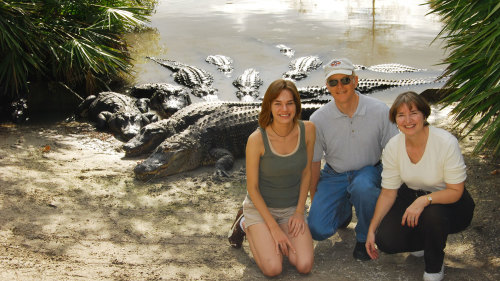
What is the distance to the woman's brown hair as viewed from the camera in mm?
3291

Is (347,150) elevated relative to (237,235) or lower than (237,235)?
elevated

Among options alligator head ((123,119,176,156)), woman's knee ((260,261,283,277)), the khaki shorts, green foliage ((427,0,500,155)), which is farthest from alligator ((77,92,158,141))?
green foliage ((427,0,500,155))

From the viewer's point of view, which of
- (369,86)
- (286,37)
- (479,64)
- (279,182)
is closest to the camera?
(279,182)

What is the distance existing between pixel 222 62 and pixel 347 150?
697 cm

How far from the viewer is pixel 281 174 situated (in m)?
3.46

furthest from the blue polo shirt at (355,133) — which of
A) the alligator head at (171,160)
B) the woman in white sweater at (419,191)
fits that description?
the alligator head at (171,160)

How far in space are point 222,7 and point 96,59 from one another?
9230 mm

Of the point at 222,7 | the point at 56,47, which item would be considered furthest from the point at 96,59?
the point at 222,7

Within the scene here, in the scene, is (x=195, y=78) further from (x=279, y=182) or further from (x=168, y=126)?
(x=279, y=182)

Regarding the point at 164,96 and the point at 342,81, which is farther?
the point at 164,96

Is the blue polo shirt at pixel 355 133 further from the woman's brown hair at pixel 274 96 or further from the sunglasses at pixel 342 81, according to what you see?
the woman's brown hair at pixel 274 96

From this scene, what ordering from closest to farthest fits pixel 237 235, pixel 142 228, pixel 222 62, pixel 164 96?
pixel 237 235, pixel 142 228, pixel 164 96, pixel 222 62

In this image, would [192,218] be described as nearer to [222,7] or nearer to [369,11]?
[369,11]

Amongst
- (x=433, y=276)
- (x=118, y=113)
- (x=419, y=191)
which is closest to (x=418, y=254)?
(x=433, y=276)
